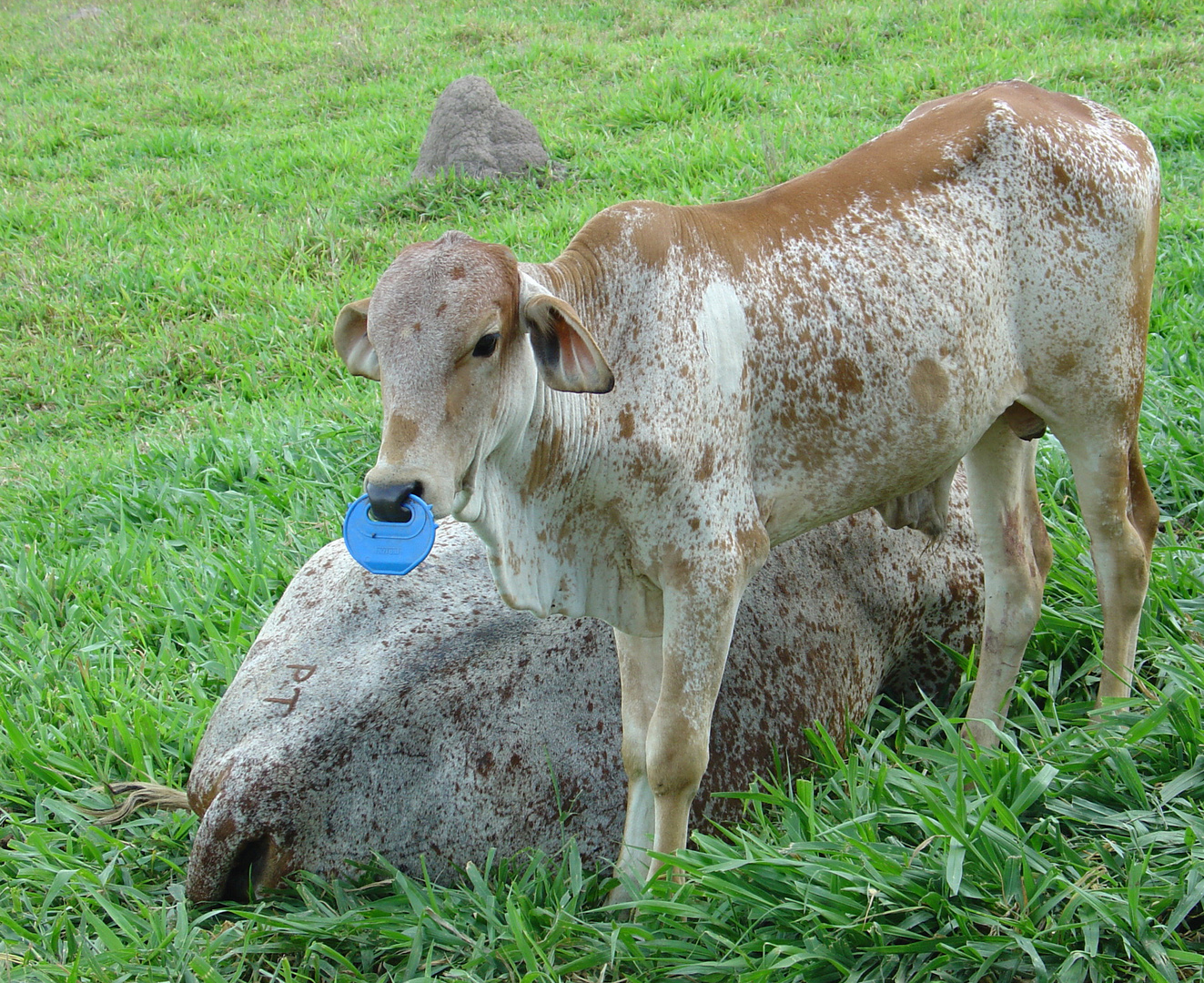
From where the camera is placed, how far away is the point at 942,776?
2451 mm

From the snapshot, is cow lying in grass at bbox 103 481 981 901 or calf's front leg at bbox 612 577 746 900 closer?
calf's front leg at bbox 612 577 746 900

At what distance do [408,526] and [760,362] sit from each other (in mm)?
797

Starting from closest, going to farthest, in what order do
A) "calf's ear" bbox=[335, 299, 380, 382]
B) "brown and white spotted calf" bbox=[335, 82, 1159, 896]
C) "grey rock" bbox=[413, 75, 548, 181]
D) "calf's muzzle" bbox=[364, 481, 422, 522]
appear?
"calf's muzzle" bbox=[364, 481, 422, 522] < "brown and white spotted calf" bbox=[335, 82, 1159, 896] < "calf's ear" bbox=[335, 299, 380, 382] < "grey rock" bbox=[413, 75, 548, 181]

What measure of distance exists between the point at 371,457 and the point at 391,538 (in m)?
2.47

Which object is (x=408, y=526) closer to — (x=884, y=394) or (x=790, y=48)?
(x=884, y=394)

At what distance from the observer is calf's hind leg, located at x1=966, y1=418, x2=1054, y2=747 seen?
2799 mm

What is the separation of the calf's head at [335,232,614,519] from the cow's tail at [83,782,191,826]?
1.41 metres

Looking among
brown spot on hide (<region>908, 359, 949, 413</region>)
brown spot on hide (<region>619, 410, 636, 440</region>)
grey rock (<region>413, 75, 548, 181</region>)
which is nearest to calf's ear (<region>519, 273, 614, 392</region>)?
brown spot on hide (<region>619, 410, 636, 440</region>)

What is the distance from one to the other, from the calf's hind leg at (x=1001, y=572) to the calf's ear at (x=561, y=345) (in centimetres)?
127

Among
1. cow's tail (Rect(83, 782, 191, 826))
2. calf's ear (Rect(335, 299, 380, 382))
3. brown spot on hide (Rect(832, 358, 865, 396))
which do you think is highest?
calf's ear (Rect(335, 299, 380, 382))

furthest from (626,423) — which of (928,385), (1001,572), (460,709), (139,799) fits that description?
(139,799)

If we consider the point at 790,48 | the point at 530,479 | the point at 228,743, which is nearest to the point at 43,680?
the point at 228,743

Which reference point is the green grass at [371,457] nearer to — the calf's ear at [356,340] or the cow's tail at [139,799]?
the cow's tail at [139,799]

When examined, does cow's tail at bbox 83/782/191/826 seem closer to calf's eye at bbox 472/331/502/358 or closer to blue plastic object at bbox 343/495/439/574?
blue plastic object at bbox 343/495/439/574
